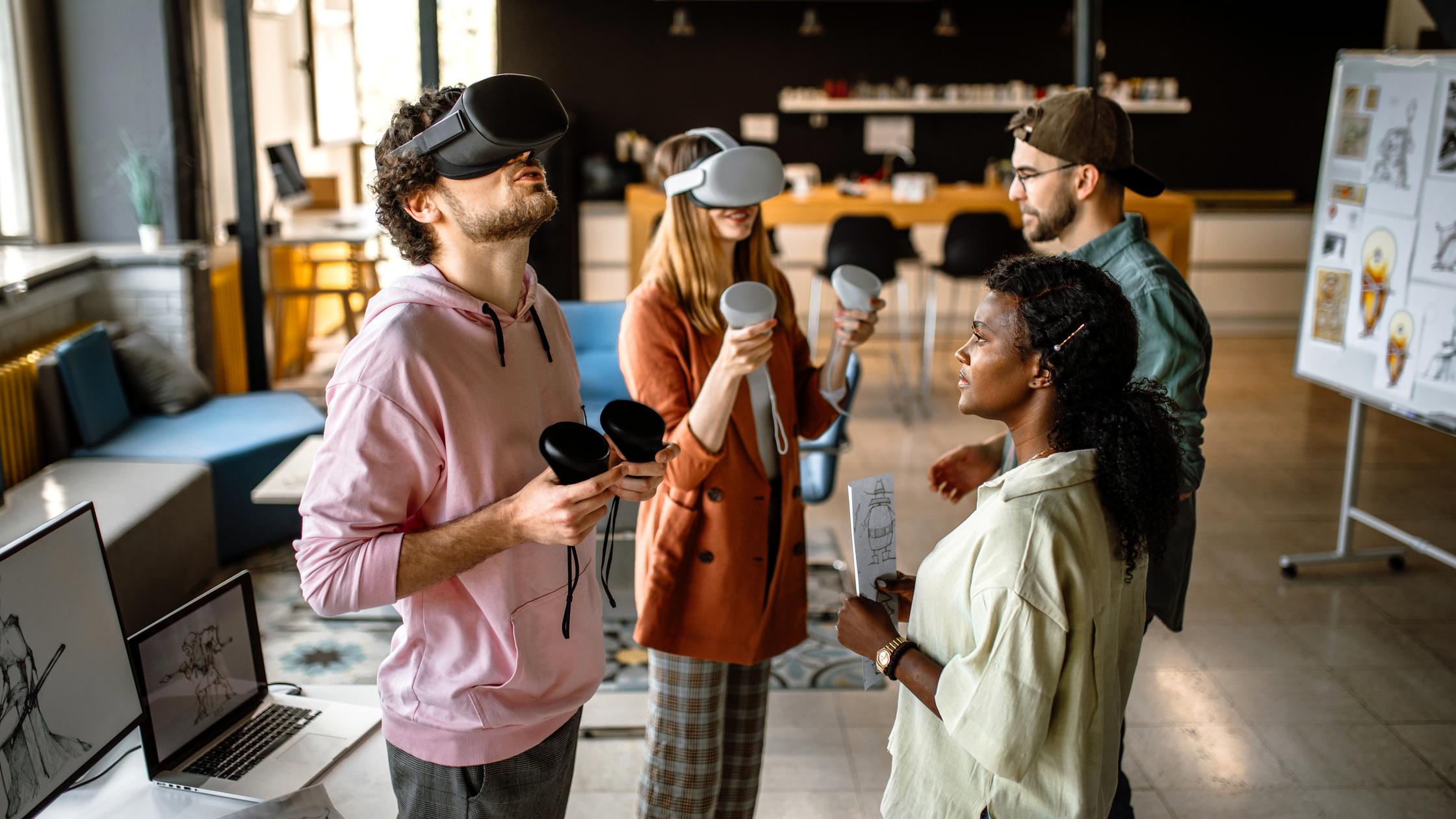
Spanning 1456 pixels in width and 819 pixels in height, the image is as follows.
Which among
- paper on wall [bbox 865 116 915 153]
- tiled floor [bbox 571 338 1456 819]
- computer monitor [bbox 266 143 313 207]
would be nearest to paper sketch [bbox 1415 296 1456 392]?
tiled floor [bbox 571 338 1456 819]

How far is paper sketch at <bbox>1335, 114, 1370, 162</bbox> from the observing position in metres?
4.43

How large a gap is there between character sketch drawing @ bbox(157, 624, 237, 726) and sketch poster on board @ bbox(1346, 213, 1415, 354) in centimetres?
400

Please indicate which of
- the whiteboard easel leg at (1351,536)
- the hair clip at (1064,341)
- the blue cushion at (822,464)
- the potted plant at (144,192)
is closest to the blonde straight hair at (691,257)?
the hair clip at (1064,341)

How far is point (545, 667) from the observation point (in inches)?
66.8

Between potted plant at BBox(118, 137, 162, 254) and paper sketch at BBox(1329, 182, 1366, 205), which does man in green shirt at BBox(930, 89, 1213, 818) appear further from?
potted plant at BBox(118, 137, 162, 254)

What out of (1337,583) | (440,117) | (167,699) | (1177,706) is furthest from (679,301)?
(1337,583)

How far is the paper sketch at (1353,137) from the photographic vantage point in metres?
4.43

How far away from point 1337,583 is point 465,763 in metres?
4.07

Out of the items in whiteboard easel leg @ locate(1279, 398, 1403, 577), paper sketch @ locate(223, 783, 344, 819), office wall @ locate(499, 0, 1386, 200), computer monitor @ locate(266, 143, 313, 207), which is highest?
office wall @ locate(499, 0, 1386, 200)

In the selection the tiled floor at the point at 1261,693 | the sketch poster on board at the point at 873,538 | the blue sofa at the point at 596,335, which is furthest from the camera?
the blue sofa at the point at 596,335

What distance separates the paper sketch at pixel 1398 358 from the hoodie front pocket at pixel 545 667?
355cm

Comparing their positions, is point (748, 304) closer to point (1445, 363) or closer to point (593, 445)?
point (593, 445)

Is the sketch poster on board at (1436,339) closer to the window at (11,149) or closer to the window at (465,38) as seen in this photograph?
the window at (11,149)

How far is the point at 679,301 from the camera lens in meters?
2.34
